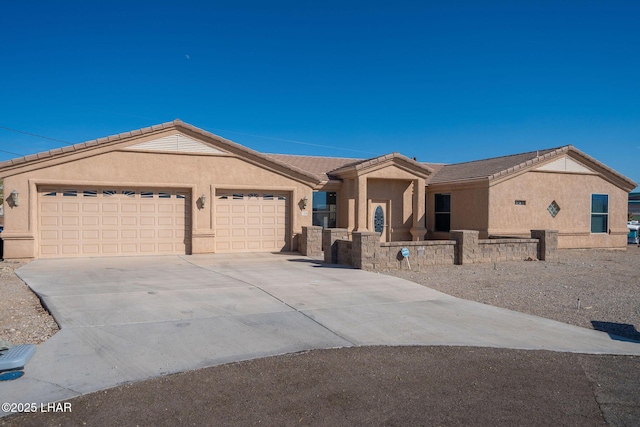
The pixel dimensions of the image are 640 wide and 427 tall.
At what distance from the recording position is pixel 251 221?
59.6 ft

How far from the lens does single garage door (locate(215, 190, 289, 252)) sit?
58.1 ft

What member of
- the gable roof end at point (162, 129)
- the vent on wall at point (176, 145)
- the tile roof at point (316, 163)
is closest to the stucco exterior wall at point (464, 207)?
the tile roof at point (316, 163)

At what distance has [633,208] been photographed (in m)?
63.9

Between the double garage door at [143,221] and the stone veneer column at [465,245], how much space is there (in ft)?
20.7

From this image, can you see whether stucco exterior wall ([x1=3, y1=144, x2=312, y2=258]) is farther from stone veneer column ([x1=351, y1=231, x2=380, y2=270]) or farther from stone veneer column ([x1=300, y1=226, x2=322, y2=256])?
stone veneer column ([x1=351, y1=231, x2=380, y2=270])

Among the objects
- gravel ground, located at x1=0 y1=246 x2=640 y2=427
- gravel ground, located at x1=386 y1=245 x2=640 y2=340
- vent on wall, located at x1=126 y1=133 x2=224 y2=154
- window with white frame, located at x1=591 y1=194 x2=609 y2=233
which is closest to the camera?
gravel ground, located at x1=0 y1=246 x2=640 y2=427

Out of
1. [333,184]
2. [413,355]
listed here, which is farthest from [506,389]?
[333,184]

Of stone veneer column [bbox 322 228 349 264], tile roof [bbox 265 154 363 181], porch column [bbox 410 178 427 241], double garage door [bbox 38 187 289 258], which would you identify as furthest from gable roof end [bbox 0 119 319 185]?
porch column [bbox 410 178 427 241]

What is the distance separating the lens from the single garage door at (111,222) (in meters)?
15.6

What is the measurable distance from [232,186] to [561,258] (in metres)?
12.5

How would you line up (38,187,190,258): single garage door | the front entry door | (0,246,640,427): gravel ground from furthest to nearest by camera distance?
the front entry door < (38,187,190,258): single garage door < (0,246,640,427): gravel ground

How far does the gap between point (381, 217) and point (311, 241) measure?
4927 millimetres

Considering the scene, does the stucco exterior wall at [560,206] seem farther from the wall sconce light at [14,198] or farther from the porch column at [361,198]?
the wall sconce light at [14,198]

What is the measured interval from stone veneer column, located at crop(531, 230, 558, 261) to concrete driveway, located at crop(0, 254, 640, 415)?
8.08 m
